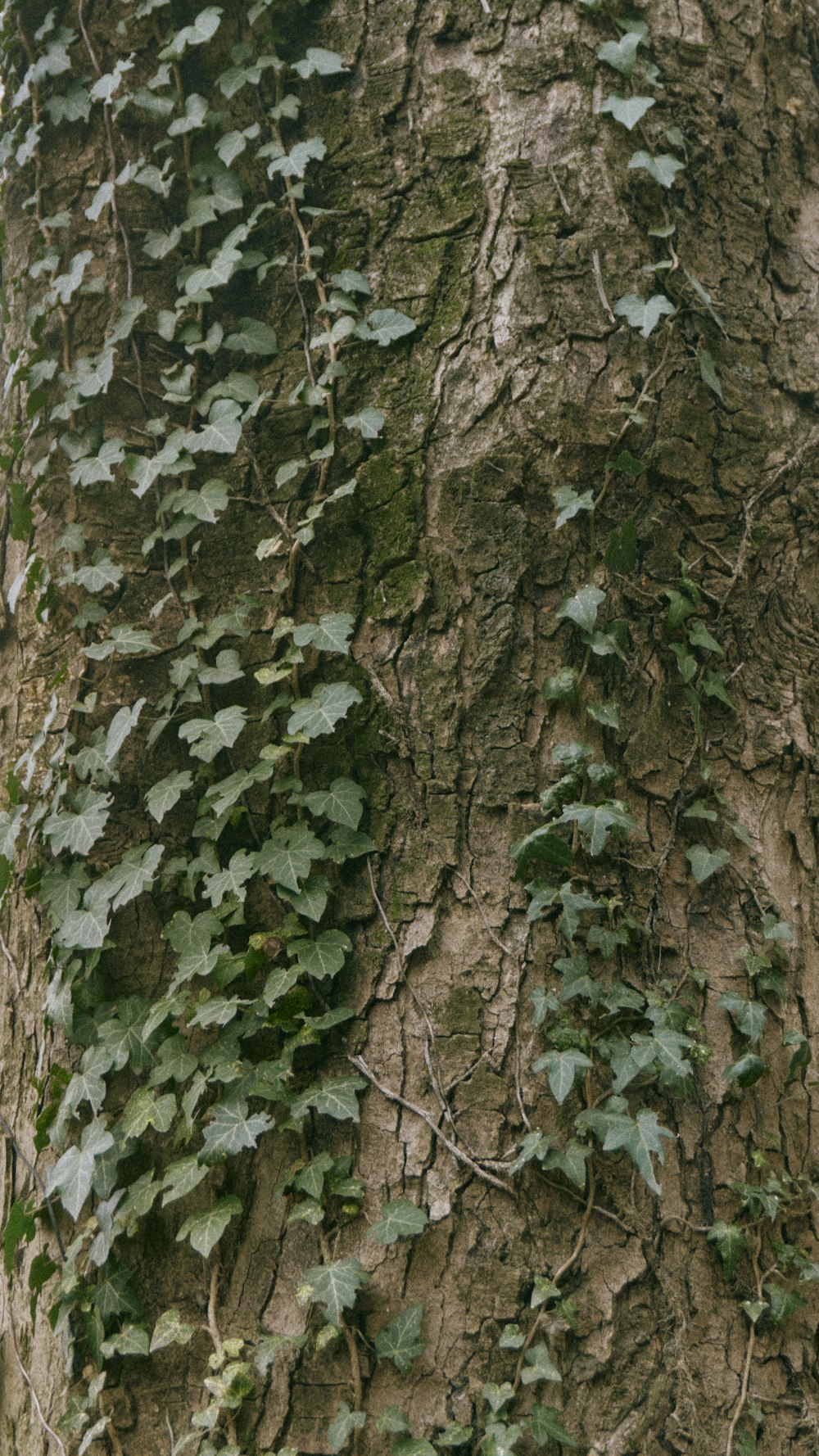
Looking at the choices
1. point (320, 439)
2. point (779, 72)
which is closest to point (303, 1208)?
point (320, 439)

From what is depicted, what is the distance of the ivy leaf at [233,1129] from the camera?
1698mm

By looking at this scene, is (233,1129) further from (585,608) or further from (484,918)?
(585,608)

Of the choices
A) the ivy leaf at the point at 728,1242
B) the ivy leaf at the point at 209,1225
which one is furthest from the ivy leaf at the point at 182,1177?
the ivy leaf at the point at 728,1242

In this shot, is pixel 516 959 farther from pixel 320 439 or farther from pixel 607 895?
pixel 320 439

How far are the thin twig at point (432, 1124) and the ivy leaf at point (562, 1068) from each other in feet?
0.55

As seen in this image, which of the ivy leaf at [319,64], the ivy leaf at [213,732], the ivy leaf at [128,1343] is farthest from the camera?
the ivy leaf at [319,64]

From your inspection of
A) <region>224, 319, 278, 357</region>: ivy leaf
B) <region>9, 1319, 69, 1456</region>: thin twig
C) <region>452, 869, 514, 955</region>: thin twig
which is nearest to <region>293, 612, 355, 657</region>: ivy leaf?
<region>452, 869, 514, 955</region>: thin twig

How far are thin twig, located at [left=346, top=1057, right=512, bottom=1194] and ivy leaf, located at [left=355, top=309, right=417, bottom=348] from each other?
4.34 feet

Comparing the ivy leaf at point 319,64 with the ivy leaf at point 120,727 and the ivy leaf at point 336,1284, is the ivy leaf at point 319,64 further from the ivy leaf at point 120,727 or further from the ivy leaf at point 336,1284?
the ivy leaf at point 336,1284

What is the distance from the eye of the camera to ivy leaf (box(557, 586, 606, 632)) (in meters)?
1.71

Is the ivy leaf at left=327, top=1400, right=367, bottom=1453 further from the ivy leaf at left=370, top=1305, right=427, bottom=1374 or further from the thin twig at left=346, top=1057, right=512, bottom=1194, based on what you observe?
the thin twig at left=346, top=1057, right=512, bottom=1194

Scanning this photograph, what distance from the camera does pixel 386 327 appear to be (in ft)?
6.21

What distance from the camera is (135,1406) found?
1.77 meters

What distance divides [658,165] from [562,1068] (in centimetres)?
160
